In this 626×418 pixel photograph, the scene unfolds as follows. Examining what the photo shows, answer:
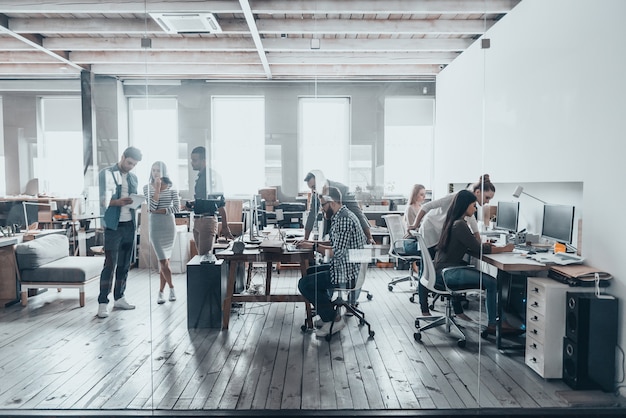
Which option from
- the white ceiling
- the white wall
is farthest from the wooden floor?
the white ceiling

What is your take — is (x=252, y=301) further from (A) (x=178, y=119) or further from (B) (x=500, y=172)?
(B) (x=500, y=172)

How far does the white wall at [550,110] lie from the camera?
9.77ft

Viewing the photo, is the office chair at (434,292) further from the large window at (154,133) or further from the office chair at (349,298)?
the large window at (154,133)

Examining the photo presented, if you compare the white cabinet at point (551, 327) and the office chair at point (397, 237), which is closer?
the white cabinet at point (551, 327)

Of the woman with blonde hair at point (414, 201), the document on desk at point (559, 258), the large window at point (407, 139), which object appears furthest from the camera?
the woman with blonde hair at point (414, 201)

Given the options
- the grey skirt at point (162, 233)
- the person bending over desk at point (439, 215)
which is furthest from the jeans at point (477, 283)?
the grey skirt at point (162, 233)

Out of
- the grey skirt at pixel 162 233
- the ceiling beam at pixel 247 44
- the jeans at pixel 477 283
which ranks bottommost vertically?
the jeans at pixel 477 283

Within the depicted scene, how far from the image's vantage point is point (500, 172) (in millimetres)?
3789

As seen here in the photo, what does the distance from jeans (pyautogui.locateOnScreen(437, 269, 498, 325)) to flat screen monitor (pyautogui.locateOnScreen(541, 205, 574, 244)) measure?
0.71m

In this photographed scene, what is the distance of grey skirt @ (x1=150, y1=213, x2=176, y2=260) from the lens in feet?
11.2

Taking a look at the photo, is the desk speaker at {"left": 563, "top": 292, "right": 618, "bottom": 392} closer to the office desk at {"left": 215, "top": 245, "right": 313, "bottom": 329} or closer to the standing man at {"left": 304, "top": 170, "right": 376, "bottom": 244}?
the standing man at {"left": 304, "top": 170, "right": 376, "bottom": 244}

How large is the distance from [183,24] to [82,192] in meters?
1.84

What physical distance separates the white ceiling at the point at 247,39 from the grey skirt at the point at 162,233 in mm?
1174

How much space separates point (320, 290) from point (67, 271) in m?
2.46
